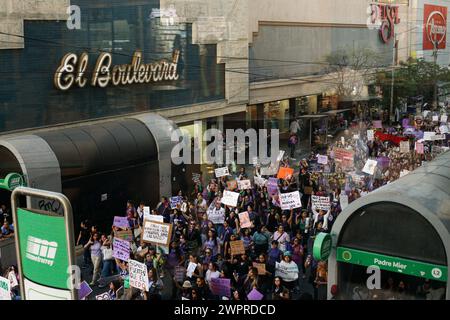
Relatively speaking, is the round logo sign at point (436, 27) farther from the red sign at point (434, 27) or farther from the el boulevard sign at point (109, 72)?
the el boulevard sign at point (109, 72)

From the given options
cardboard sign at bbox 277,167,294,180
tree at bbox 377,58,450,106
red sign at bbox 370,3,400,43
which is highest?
red sign at bbox 370,3,400,43

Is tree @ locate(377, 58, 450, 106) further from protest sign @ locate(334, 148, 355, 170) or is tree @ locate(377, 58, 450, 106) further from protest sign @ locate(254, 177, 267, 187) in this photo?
protest sign @ locate(254, 177, 267, 187)

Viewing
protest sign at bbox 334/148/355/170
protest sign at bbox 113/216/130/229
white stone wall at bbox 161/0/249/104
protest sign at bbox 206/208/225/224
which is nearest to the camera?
protest sign at bbox 113/216/130/229

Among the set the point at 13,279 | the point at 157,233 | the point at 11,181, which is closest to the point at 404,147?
the point at 157,233

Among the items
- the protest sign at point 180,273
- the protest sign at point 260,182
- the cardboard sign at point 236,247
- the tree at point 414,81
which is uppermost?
the tree at point 414,81

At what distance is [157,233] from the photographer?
11.6 m

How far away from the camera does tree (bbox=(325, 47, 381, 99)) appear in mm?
33944

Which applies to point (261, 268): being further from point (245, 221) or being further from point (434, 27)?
point (434, 27)

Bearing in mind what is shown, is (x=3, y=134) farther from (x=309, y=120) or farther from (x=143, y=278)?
(x=309, y=120)

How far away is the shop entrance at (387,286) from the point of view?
28.6 feet

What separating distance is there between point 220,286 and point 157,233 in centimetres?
219

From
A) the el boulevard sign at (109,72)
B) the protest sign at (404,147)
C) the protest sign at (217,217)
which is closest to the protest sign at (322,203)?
the protest sign at (217,217)

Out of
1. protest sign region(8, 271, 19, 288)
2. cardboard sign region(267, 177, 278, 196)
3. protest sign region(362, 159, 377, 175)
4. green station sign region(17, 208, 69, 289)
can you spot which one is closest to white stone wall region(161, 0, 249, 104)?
cardboard sign region(267, 177, 278, 196)

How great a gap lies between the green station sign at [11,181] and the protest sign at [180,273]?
562cm
